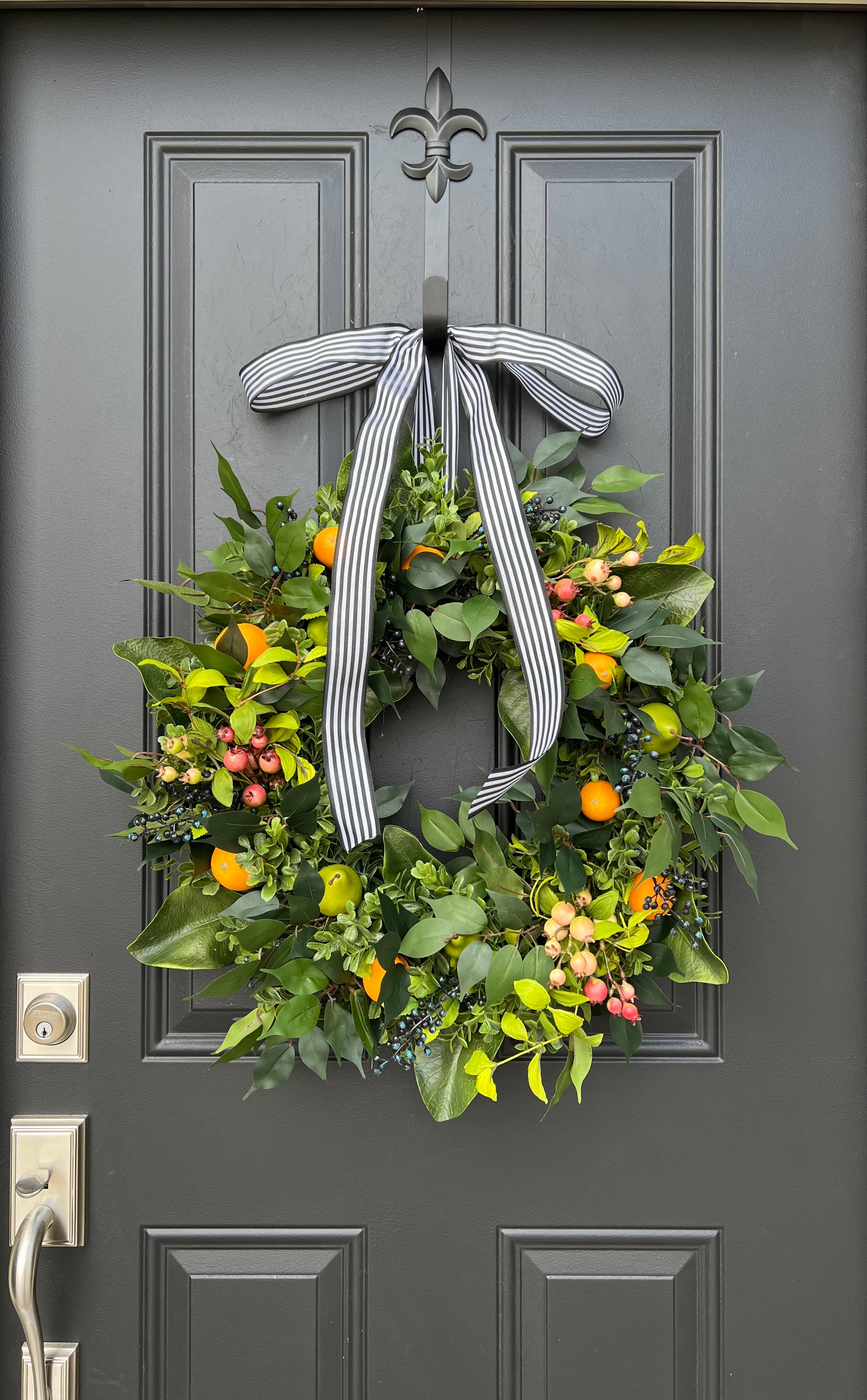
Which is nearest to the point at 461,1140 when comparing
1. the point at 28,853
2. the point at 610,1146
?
the point at 610,1146

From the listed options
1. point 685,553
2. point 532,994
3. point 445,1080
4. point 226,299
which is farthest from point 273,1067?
point 226,299

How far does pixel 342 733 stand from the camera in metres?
0.68

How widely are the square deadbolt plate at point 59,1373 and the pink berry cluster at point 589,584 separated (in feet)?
2.81

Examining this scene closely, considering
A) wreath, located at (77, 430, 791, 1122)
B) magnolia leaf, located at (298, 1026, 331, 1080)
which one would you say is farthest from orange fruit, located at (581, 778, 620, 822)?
magnolia leaf, located at (298, 1026, 331, 1080)

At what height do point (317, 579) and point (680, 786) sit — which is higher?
point (317, 579)

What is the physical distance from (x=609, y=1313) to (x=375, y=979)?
45 centimetres

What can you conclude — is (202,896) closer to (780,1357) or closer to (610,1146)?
(610,1146)

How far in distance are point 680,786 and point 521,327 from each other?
0.47 metres

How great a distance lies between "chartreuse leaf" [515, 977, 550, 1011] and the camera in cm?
65

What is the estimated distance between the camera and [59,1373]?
80 centimetres

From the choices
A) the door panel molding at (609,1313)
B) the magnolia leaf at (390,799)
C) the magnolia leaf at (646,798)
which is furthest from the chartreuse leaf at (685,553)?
the door panel molding at (609,1313)

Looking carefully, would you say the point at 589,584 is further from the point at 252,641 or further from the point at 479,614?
the point at 252,641

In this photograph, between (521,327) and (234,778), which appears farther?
(521,327)

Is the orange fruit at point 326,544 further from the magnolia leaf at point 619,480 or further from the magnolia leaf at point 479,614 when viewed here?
the magnolia leaf at point 619,480
